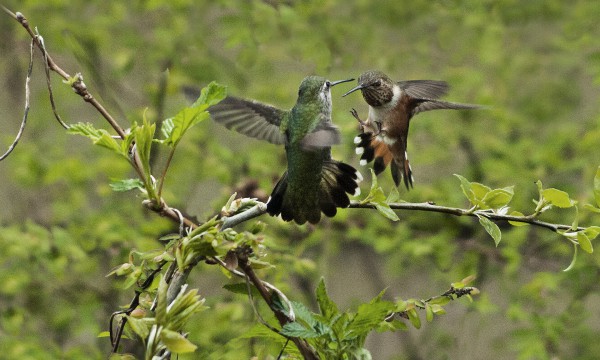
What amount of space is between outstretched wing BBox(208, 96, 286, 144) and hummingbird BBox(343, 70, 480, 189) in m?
0.16

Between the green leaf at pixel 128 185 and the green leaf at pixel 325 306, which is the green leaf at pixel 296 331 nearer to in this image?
the green leaf at pixel 325 306

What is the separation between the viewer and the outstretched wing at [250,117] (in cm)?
128

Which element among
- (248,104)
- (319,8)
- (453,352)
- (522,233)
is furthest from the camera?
(453,352)

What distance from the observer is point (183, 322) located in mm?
982

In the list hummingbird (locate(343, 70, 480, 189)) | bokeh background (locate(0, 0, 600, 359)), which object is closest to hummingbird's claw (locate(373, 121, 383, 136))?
hummingbird (locate(343, 70, 480, 189))

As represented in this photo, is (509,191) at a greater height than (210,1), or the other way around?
(509,191)

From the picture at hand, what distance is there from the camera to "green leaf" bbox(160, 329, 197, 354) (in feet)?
3.10

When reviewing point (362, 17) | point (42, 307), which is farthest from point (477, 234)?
point (42, 307)

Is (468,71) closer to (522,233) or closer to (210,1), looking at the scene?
(522,233)

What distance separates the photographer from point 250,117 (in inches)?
51.8

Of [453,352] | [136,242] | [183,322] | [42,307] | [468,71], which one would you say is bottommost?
[453,352]

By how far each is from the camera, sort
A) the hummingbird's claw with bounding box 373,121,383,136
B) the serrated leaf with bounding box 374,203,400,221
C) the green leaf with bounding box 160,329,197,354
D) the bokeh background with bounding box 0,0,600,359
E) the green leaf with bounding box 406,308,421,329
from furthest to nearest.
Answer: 1. the bokeh background with bounding box 0,0,600,359
2. the hummingbird's claw with bounding box 373,121,383,136
3. the green leaf with bounding box 406,308,421,329
4. the serrated leaf with bounding box 374,203,400,221
5. the green leaf with bounding box 160,329,197,354

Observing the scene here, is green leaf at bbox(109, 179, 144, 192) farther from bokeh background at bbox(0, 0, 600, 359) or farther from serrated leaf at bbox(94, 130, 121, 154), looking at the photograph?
bokeh background at bbox(0, 0, 600, 359)

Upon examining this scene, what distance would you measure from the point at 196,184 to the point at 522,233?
1461 millimetres
